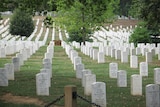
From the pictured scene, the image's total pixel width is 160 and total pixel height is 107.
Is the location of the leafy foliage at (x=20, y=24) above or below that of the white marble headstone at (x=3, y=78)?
above

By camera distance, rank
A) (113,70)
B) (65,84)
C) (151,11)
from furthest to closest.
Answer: (151,11)
(113,70)
(65,84)

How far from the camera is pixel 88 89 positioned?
14.7 metres

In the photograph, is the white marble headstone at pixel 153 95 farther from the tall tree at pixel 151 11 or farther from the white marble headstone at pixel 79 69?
the tall tree at pixel 151 11

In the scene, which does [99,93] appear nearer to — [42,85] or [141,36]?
[42,85]

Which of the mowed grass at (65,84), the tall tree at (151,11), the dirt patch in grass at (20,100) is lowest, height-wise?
the dirt patch in grass at (20,100)

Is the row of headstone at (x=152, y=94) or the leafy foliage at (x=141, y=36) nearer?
the row of headstone at (x=152, y=94)

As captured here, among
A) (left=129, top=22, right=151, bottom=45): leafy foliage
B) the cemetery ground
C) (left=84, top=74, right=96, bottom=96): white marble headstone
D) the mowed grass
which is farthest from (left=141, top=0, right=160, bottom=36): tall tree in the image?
(left=129, top=22, right=151, bottom=45): leafy foliage

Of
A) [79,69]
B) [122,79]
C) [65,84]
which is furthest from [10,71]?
[122,79]

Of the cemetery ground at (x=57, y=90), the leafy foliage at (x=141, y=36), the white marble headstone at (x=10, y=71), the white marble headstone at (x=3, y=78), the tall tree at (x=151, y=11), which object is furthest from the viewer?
the leafy foliage at (x=141, y=36)

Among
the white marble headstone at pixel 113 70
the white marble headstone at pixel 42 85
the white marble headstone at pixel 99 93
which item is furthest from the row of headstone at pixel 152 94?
the white marble headstone at pixel 113 70

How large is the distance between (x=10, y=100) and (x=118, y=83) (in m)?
4.05

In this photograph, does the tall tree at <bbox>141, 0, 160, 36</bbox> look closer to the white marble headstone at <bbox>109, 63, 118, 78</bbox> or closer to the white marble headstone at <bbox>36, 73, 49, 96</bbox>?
the white marble headstone at <bbox>109, 63, 118, 78</bbox>

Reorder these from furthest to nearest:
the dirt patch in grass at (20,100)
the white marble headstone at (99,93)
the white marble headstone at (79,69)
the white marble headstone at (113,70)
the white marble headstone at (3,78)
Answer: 1. the white marble headstone at (113,70)
2. the white marble headstone at (79,69)
3. the white marble headstone at (3,78)
4. the dirt patch in grass at (20,100)
5. the white marble headstone at (99,93)

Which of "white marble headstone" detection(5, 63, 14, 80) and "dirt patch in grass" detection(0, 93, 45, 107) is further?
"white marble headstone" detection(5, 63, 14, 80)
